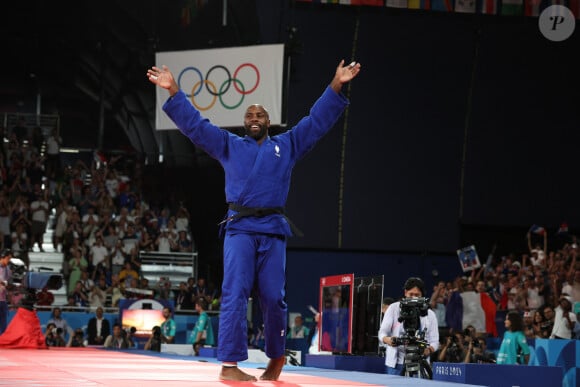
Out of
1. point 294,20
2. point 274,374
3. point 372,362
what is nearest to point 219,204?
point 294,20

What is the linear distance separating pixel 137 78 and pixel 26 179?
3.93 meters

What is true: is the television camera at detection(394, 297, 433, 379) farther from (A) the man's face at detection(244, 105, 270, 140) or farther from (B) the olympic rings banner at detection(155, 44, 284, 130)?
(B) the olympic rings banner at detection(155, 44, 284, 130)

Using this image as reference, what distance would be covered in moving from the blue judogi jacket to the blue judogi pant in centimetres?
9

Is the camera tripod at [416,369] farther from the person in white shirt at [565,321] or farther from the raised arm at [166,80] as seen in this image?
the person in white shirt at [565,321]

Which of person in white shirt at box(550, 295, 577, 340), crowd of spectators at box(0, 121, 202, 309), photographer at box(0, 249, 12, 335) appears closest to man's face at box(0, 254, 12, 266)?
photographer at box(0, 249, 12, 335)

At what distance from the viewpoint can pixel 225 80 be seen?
65.1 feet

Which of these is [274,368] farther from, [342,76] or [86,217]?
[86,217]

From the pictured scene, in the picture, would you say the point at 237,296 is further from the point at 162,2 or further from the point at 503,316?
the point at 162,2

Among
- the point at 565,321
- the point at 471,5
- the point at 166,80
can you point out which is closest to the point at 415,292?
the point at 166,80

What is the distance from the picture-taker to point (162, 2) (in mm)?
23500

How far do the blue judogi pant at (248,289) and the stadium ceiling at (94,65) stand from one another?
1758cm

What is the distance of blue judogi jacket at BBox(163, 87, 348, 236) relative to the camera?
223 inches

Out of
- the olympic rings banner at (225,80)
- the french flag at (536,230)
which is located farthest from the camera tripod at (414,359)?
the french flag at (536,230)

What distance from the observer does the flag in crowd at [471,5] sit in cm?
2148
